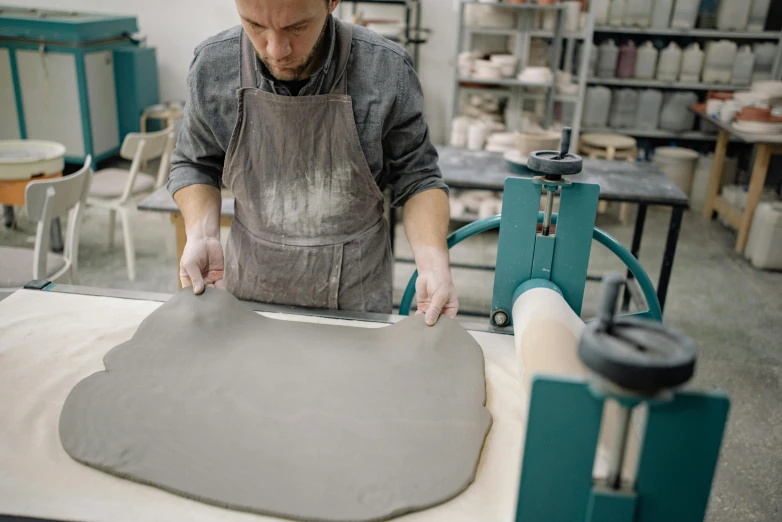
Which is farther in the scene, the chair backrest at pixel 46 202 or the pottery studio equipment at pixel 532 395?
the chair backrest at pixel 46 202

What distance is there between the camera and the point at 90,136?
508cm

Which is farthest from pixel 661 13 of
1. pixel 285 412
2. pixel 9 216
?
pixel 285 412

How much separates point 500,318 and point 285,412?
0.52m

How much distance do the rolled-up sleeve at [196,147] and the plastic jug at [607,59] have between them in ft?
14.4

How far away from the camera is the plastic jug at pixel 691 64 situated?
16.4 ft

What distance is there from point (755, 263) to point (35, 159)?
4.22 m

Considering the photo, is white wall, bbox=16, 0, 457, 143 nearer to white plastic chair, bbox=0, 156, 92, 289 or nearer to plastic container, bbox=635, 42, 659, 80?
plastic container, bbox=635, 42, 659, 80

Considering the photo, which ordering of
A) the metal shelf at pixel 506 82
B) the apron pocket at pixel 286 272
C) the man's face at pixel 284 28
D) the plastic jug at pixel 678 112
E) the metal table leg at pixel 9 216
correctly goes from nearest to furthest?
the man's face at pixel 284 28 < the apron pocket at pixel 286 272 < the metal table leg at pixel 9 216 < the metal shelf at pixel 506 82 < the plastic jug at pixel 678 112

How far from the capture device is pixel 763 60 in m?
5.03

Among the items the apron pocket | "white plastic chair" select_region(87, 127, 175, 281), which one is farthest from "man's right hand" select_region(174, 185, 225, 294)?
"white plastic chair" select_region(87, 127, 175, 281)

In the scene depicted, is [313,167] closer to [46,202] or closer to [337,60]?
[337,60]

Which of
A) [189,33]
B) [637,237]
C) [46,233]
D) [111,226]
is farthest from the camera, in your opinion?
[189,33]

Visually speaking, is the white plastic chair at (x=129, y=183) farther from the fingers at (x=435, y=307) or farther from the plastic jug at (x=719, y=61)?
the plastic jug at (x=719, y=61)

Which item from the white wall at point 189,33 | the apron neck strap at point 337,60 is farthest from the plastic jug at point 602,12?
the apron neck strap at point 337,60
